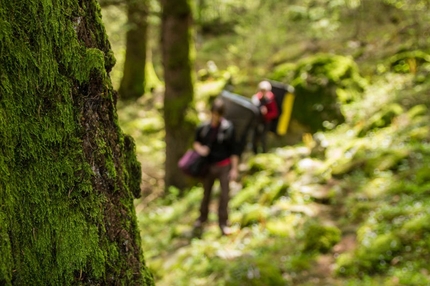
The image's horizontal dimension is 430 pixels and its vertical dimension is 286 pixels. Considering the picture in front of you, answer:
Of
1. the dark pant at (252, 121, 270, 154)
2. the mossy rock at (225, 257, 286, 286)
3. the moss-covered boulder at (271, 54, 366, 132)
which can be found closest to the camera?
the mossy rock at (225, 257, 286, 286)

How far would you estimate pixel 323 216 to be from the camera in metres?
7.38

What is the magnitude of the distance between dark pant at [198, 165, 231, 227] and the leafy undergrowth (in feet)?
0.99

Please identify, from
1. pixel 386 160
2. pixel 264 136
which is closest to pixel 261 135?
pixel 264 136

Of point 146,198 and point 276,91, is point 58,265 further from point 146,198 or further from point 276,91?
point 276,91

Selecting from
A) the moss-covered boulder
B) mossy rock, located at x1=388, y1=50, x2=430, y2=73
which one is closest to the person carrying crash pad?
the moss-covered boulder

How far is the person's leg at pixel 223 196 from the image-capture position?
6.98 m

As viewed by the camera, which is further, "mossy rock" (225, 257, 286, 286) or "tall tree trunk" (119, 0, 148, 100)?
"tall tree trunk" (119, 0, 148, 100)

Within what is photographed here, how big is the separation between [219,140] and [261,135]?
459cm

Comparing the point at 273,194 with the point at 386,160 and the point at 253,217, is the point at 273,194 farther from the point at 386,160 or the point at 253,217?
the point at 386,160

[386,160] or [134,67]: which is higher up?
[386,160]

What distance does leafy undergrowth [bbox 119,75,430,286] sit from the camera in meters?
5.59

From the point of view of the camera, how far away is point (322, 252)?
244 inches

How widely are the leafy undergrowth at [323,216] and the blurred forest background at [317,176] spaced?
0.02 meters

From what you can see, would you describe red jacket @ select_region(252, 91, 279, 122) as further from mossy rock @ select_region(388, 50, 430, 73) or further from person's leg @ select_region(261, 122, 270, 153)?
mossy rock @ select_region(388, 50, 430, 73)
